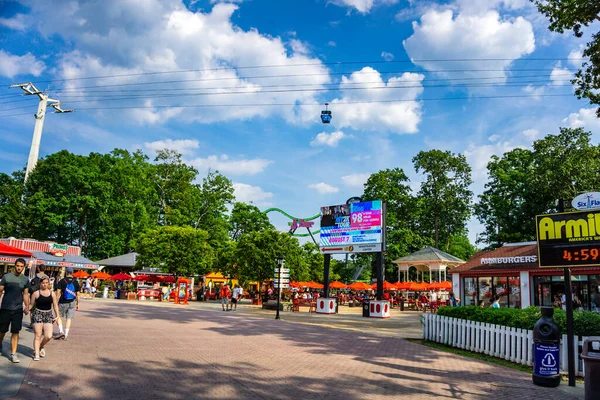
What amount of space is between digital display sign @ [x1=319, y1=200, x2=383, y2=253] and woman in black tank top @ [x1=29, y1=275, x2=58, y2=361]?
20401 mm

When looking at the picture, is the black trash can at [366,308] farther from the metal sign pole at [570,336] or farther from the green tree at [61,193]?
the green tree at [61,193]

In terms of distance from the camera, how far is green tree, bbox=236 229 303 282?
36.2m

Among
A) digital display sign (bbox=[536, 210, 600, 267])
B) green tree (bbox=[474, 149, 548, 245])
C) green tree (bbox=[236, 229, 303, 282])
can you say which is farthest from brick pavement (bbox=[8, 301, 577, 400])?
green tree (bbox=[474, 149, 548, 245])

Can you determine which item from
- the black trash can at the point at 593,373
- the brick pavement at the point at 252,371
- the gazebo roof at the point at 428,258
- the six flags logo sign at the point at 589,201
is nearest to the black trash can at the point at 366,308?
the brick pavement at the point at 252,371

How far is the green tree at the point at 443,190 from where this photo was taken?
2312 inches

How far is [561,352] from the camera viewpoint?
10.1m

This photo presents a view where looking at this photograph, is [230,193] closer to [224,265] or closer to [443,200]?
[224,265]

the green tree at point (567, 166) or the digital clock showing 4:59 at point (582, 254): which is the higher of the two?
the green tree at point (567, 166)

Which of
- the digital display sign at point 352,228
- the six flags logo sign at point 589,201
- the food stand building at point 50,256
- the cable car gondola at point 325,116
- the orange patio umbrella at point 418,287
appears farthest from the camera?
the food stand building at point 50,256

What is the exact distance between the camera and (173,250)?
3997 centimetres

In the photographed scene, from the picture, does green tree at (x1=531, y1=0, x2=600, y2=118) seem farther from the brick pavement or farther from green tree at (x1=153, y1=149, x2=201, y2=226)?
green tree at (x1=153, y1=149, x2=201, y2=226)

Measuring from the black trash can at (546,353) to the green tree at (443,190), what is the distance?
50.8 meters

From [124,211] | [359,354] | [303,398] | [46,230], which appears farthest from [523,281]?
[46,230]

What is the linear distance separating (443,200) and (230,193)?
101ft
